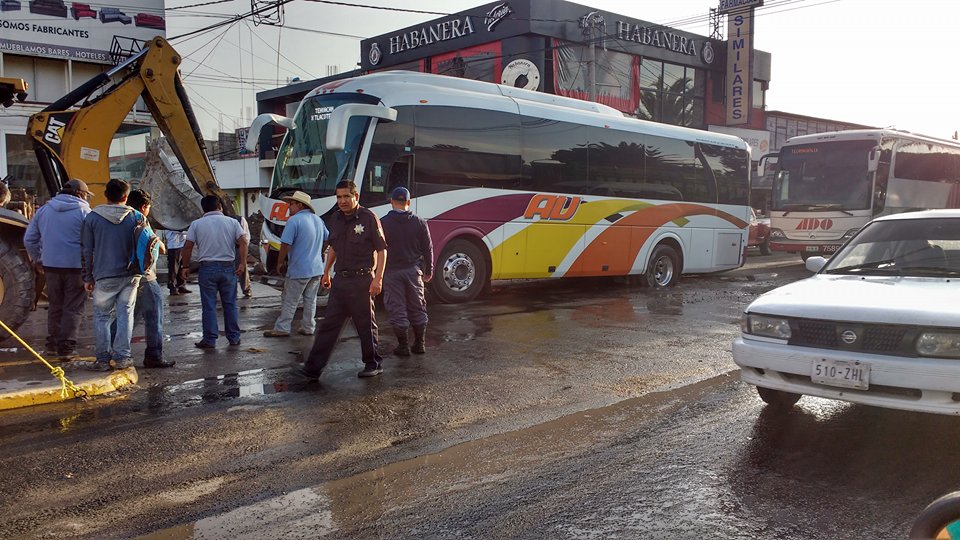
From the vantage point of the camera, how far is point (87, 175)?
10531mm

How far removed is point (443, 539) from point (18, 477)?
8.69ft

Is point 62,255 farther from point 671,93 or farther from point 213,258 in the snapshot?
point 671,93

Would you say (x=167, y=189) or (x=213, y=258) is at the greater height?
(x=167, y=189)

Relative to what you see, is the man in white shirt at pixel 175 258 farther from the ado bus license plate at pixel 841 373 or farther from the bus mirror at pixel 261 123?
the ado bus license plate at pixel 841 373

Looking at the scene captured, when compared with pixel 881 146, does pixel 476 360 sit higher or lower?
lower

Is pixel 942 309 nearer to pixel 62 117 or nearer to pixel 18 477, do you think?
pixel 18 477

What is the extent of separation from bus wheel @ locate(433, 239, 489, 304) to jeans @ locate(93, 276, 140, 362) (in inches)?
226

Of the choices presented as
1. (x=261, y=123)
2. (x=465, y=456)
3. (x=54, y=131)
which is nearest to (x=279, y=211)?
(x=261, y=123)

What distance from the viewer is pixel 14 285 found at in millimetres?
7883

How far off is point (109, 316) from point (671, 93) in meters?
30.1

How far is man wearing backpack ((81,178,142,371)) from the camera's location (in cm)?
670

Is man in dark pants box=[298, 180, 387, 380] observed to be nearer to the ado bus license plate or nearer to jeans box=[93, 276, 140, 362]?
jeans box=[93, 276, 140, 362]

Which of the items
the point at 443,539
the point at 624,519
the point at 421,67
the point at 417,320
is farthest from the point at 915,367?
the point at 421,67

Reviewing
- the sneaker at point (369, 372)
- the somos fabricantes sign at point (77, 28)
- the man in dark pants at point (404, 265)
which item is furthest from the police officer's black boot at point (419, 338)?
the somos fabricantes sign at point (77, 28)
